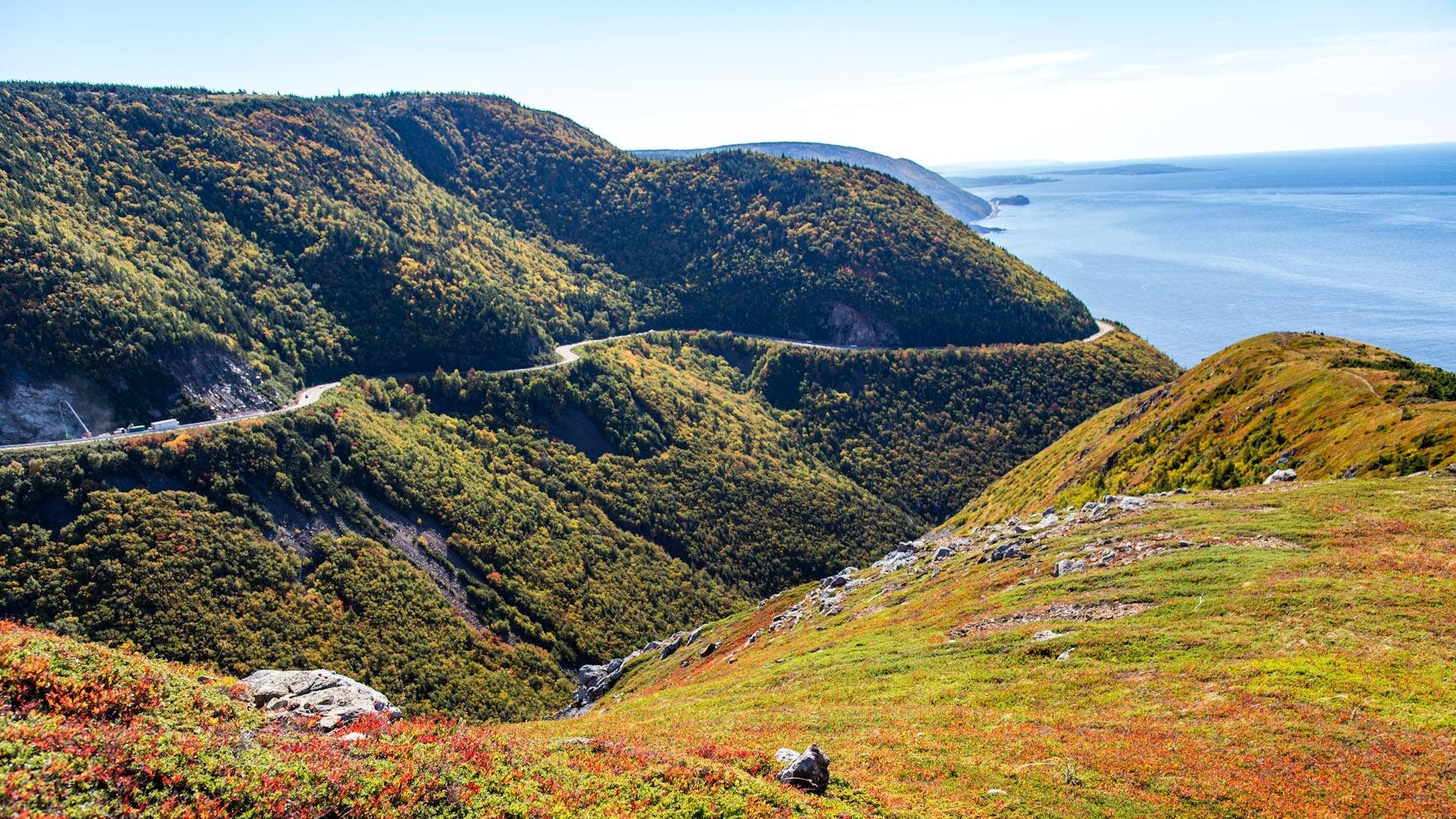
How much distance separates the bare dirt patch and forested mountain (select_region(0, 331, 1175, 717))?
4683 cm

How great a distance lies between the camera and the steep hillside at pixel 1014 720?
16953mm

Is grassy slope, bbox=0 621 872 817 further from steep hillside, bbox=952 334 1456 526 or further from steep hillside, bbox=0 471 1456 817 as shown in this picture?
steep hillside, bbox=952 334 1456 526

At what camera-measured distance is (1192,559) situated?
33.8 meters

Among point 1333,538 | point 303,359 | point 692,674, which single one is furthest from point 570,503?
point 1333,538

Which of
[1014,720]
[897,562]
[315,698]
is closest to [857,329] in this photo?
[897,562]

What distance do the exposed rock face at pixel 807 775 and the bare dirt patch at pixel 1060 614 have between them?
55.0ft

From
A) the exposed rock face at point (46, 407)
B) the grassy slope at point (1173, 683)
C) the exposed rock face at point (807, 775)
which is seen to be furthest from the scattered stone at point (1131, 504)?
the exposed rock face at point (46, 407)

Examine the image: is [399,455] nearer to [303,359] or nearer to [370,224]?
[303,359]

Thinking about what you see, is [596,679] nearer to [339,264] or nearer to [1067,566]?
[1067,566]

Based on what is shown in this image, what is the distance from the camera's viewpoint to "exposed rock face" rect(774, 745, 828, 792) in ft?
63.6

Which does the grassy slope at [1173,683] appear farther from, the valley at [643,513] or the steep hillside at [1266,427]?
the steep hillside at [1266,427]

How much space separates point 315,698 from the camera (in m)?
25.7

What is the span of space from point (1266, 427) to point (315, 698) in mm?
65638

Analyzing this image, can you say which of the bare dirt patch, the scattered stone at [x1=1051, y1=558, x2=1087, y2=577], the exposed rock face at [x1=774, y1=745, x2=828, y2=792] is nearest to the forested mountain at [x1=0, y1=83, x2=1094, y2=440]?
the bare dirt patch
